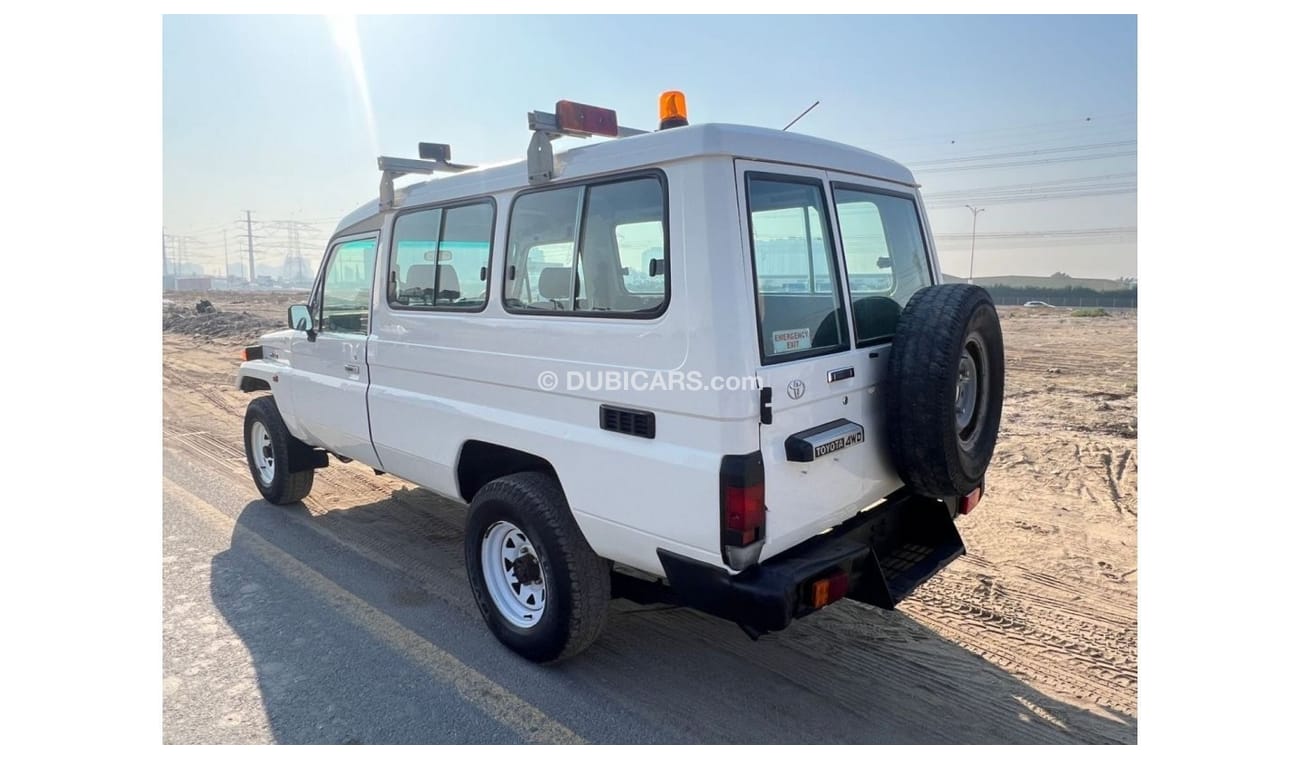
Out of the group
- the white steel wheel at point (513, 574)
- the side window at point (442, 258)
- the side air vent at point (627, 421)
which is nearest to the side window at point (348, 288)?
the side window at point (442, 258)

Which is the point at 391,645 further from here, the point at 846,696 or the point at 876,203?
the point at 876,203

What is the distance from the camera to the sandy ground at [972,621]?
3004 mm

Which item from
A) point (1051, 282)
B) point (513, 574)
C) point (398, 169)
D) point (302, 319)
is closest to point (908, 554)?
point (513, 574)

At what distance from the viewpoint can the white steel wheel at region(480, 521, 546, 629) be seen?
346cm

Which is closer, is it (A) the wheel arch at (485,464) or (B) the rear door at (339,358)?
(A) the wheel arch at (485,464)

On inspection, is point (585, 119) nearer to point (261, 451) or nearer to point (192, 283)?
point (261, 451)

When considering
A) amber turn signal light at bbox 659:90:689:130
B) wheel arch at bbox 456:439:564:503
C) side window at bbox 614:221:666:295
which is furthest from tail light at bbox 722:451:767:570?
amber turn signal light at bbox 659:90:689:130

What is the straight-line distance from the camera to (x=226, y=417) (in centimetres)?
867

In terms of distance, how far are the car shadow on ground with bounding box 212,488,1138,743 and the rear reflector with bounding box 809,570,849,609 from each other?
59 cm

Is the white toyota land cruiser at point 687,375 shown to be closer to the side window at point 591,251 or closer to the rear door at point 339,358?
the side window at point 591,251

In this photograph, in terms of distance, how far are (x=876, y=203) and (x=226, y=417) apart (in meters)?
8.14

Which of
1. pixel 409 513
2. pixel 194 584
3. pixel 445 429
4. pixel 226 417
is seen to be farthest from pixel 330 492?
pixel 226 417

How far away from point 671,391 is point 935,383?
1.05 m

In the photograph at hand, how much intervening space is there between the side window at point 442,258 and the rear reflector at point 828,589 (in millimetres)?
2014
